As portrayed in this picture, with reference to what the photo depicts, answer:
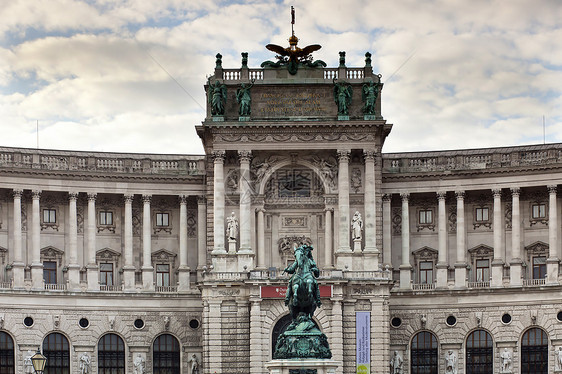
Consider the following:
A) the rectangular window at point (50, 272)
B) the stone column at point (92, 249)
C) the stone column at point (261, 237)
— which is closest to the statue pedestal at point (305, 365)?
the stone column at point (261, 237)

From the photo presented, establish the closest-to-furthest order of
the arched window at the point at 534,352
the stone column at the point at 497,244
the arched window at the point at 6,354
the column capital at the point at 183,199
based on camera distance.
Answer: the arched window at the point at 6,354
the arched window at the point at 534,352
the stone column at the point at 497,244
the column capital at the point at 183,199

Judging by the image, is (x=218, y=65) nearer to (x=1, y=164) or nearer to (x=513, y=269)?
(x=1, y=164)

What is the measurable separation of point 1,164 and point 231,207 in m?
14.7

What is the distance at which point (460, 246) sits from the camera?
8838 cm

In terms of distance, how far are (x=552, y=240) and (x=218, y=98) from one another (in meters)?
22.8

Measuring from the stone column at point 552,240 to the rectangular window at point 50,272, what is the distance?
31314mm

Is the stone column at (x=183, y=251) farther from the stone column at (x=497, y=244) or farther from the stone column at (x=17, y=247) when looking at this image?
the stone column at (x=497, y=244)

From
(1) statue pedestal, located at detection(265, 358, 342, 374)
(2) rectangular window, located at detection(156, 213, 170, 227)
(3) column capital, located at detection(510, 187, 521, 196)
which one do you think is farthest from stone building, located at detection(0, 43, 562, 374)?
(1) statue pedestal, located at detection(265, 358, 342, 374)

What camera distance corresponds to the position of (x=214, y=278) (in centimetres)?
8331

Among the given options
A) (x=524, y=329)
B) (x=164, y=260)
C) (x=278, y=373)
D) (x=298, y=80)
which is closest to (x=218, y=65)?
(x=298, y=80)

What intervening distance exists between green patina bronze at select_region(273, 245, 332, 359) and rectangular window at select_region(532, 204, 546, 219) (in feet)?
102

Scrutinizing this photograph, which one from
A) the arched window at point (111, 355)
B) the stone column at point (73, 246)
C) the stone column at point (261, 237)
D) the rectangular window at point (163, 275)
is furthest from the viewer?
the rectangular window at point (163, 275)

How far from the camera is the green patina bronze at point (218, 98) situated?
280 ft

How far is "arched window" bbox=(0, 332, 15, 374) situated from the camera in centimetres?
8425
